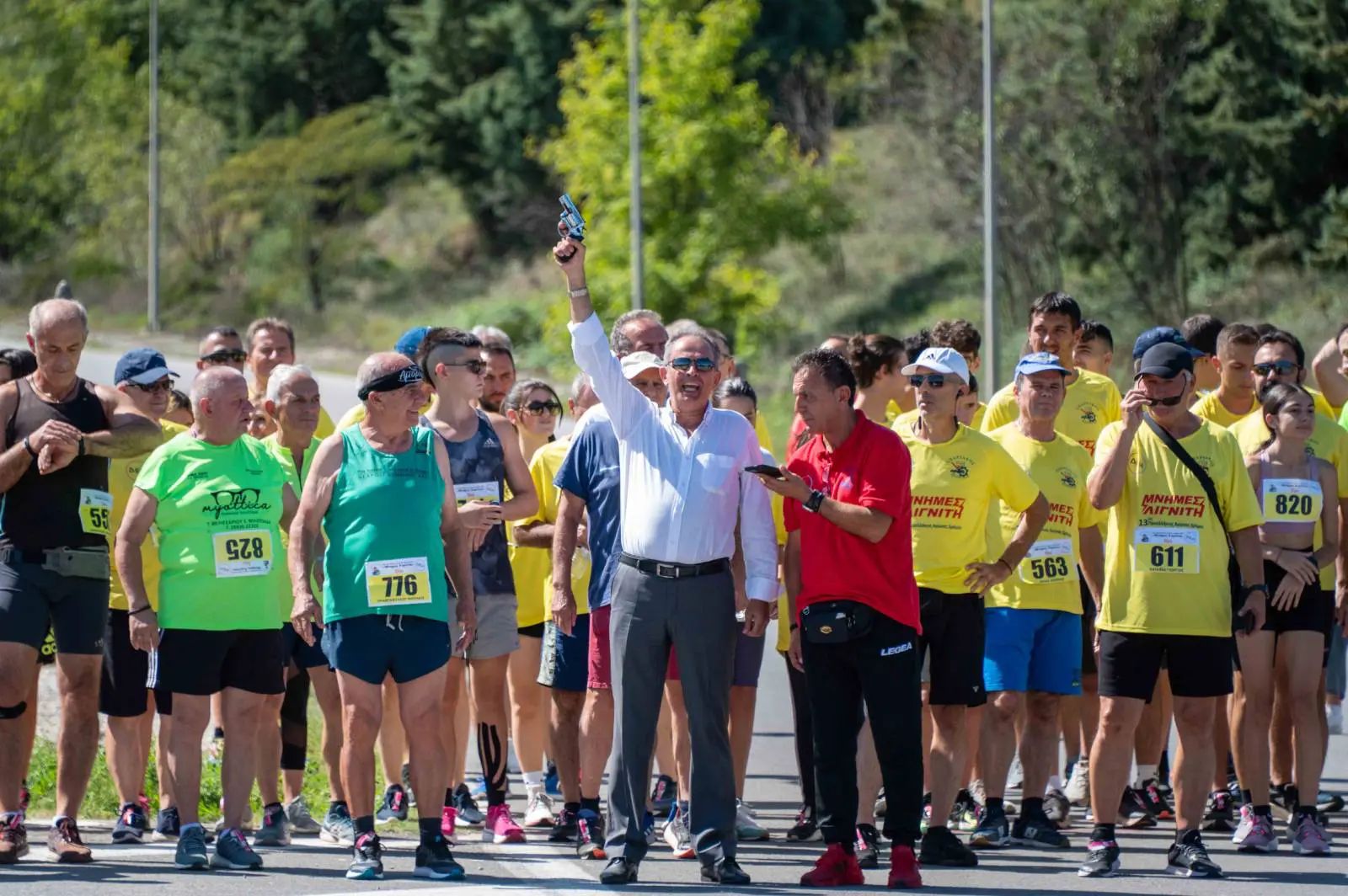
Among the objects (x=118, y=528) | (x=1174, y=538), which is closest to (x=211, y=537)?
(x=118, y=528)

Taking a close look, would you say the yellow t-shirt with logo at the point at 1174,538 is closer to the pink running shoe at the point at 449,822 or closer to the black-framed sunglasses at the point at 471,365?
the black-framed sunglasses at the point at 471,365

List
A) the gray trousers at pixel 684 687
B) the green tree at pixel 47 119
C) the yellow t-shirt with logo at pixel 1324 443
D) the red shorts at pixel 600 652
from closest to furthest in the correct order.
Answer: the gray trousers at pixel 684 687 → the red shorts at pixel 600 652 → the yellow t-shirt with logo at pixel 1324 443 → the green tree at pixel 47 119

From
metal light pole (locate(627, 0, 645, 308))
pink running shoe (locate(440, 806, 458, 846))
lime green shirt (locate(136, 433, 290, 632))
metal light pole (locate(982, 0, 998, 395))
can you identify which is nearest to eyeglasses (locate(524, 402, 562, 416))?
pink running shoe (locate(440, 806, 458, 846))

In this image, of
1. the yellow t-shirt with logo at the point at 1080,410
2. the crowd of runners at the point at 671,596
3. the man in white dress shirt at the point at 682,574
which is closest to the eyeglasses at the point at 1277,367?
the crowd of runners at the point at 671,596

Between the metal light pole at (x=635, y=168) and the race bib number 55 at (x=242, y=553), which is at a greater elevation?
the metal light pole at (x=635, y=168)

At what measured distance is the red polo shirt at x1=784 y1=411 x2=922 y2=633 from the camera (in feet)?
25.7

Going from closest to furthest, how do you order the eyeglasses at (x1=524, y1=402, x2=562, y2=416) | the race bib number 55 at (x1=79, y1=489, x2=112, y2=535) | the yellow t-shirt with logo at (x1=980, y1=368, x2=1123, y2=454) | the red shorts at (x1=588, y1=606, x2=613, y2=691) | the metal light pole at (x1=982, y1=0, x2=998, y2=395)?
the race bib number 55 at (x1=79, y1=489, x2=112, y2=535) < the red shorts at (x1=588, y1=606, x2=613, y2=691) < the yellow t-shirt with logo at (x1=980, y1=368, x2=1123, y2=454) < the eyeglasses at (x1=524, y1=402, x2=562, y2=416) < the metal light pole at (x1=982, y1=0, x2=998, y2=395)

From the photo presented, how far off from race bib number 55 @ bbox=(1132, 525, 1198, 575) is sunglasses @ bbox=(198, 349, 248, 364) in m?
5.10

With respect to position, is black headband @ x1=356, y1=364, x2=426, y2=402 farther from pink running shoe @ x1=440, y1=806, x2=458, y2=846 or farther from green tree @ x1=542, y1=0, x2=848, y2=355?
green tree @ x1=542, y1=0, x2=848, y2=355

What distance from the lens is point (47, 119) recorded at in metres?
59.3

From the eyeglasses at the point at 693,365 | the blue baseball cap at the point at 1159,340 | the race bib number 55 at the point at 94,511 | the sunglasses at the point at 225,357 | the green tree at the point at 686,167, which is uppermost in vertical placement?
the green tree at the point at 686,167

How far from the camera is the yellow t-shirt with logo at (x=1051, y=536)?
9328 mm

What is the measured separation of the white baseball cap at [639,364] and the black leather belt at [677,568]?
46.6 inches

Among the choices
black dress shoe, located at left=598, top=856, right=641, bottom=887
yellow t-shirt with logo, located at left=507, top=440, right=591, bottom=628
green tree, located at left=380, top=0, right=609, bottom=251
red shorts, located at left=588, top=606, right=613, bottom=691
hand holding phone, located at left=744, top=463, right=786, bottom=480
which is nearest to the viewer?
hand holding phone, located at left=744, top=463, right=786, bottom=480
